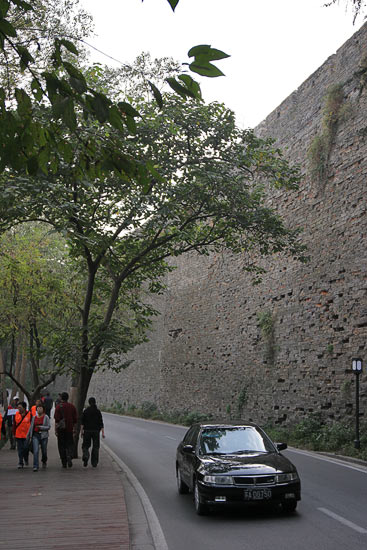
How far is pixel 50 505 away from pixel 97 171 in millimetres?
5709

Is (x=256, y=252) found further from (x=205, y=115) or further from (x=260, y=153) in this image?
(x=205, y=115)

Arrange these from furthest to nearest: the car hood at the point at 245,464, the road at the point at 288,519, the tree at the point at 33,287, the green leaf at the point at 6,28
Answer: the tree at the point at 33,287 < the car hood at the point at 245,464 < the road at the point at 288,519 < the green leaf at the point at 6,28

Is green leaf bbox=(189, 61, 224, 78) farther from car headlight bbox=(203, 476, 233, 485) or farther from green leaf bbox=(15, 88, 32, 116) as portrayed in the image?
car headlight bbox=(203, 476, 233, 485)

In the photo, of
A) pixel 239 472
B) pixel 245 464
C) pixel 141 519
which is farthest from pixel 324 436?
pixel 141 519

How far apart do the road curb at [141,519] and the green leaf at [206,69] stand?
5.15 metres

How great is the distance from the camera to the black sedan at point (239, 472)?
7.68 metres

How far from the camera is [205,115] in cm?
1413

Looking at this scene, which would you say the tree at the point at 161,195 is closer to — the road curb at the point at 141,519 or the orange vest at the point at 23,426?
the orange vest at the point at 23,426

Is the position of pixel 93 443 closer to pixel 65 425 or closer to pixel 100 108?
pixel 65 425

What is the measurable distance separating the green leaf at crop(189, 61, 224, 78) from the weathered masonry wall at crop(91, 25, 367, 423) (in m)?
9.67

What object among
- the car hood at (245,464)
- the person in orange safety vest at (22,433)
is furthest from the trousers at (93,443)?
the car hood at (245,464)

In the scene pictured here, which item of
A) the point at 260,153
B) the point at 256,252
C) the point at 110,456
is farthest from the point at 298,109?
the point at 110,456

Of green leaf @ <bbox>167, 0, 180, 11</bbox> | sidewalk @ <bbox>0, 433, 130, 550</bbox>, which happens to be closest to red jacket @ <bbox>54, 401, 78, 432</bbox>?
sidewalk @ <bbox>0, 433, 130, 550</bbox>

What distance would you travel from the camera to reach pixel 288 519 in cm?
765
